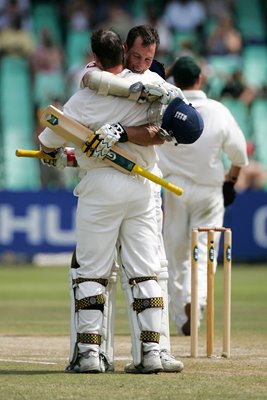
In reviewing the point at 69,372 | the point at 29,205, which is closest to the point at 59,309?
the point at 69,372

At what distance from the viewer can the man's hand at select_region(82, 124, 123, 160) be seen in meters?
7.07

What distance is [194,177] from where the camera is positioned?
1035cm

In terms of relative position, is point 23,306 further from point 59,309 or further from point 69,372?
point 69,372

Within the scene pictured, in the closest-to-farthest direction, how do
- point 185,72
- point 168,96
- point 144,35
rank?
point 168,96 < point 144,35 < point 185,72

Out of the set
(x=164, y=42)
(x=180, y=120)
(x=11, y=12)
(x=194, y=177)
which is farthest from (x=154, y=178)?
(x=11, y=12)

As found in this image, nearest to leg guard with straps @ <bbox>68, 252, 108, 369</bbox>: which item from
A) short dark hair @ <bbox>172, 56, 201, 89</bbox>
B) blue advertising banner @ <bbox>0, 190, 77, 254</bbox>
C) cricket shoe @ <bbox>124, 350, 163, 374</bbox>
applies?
cricket shoe @ <bbox>124, 350, 163, 374</bbox>

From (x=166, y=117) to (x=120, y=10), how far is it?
727 inches

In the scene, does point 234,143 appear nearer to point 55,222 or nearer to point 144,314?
point 144,314

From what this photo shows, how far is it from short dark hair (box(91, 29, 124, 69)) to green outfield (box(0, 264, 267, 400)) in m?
1.89

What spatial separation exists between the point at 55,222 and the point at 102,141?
12557 millimetres

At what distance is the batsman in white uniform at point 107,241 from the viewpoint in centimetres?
718

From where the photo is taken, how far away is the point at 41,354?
331 inches

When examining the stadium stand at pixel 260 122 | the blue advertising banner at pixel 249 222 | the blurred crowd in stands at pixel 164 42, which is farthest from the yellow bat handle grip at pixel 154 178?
the stadium stand at pixel 260 122

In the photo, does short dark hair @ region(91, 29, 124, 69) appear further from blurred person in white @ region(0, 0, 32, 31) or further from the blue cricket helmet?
blurred person in white @ region(0, 0, 32, 31)
